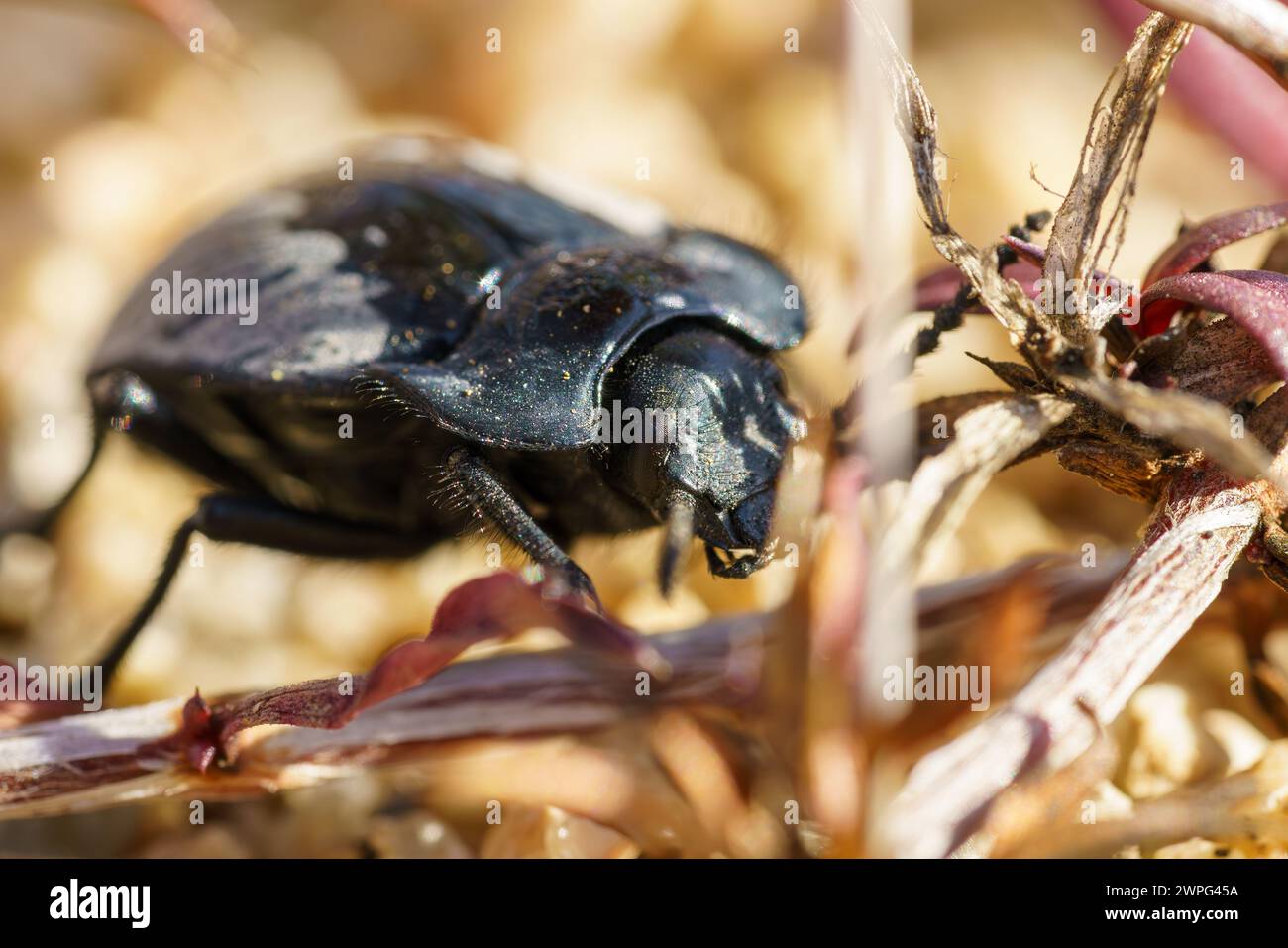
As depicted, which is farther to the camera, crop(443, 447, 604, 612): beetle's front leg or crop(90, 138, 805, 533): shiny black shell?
crop(90, 138, 805, 533): shiny black shell

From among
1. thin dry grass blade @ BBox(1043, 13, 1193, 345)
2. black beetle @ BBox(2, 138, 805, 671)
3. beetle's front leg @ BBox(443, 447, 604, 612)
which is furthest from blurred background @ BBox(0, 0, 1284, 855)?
thin dry grass blade @ BBox(1043, 13, 1193, 345)
